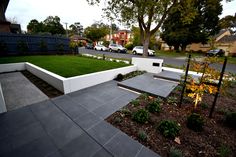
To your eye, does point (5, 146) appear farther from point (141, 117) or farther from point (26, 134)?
point (141, 117)

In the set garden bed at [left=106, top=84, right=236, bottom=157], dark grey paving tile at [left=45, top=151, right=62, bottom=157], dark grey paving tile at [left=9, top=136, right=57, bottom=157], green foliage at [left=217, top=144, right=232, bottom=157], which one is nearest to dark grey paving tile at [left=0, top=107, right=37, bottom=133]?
dark grey paving tile at [left=9, top=136, right=57, bottom=157]

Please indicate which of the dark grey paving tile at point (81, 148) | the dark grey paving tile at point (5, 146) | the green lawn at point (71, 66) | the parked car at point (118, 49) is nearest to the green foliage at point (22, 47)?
the green lawn at point (71, 66)

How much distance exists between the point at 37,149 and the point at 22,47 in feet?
37.1

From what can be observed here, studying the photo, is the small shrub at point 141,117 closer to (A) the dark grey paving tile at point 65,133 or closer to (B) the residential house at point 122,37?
(A) the dark grey paving tile at point 65,133

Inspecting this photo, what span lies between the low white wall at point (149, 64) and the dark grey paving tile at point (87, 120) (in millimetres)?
Answer: 5316

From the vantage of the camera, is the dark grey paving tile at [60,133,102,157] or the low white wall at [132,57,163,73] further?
the low white wall at [132,57,163,73]

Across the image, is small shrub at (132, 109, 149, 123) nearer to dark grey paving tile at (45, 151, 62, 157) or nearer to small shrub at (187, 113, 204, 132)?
small shrub at (187, 113, 204, 132)

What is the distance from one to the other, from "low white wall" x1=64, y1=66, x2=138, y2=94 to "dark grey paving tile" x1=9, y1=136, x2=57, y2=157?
2.15 meters

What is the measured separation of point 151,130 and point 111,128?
885 mm

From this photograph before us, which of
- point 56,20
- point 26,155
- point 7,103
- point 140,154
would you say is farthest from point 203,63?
point 56,20

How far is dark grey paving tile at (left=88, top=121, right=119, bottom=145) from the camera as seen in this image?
2256 mm

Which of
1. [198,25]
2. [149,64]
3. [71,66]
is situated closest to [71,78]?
[71,66]

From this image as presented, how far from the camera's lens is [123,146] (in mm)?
2119

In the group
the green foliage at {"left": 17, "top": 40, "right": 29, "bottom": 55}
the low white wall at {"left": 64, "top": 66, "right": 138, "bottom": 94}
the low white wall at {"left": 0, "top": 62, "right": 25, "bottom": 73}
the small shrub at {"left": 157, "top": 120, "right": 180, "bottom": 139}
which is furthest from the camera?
the green foliage at {"left": 17, "top": 40, "right": 29, "bottom": 55}
